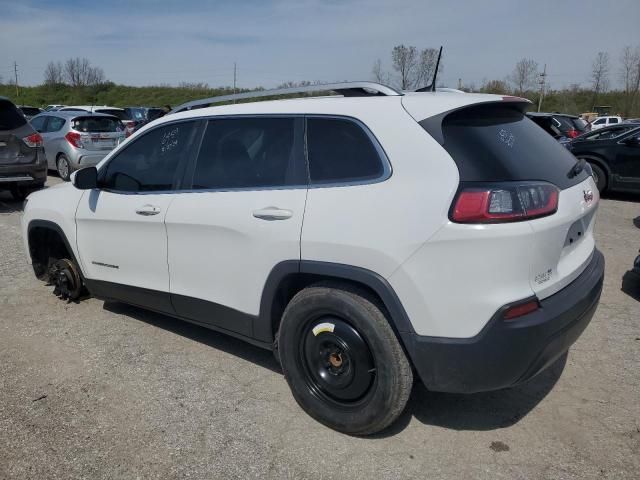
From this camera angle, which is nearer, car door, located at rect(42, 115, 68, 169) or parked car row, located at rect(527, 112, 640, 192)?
parked car row, located at rect(527, 112, 640, 192)

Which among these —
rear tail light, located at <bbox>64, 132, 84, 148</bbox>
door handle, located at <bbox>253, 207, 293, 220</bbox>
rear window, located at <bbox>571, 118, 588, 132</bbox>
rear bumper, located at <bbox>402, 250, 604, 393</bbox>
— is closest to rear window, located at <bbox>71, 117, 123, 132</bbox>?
rear tail light, located at <bbox>64, 132, 84, 148</bbox>

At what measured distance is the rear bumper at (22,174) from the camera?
29.3ft

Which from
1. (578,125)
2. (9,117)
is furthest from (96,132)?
(578,125)

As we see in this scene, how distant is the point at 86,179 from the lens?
405cm

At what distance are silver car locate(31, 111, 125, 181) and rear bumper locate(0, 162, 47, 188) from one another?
3.00 m

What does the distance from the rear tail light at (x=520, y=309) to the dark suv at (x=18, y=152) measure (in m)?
9.00

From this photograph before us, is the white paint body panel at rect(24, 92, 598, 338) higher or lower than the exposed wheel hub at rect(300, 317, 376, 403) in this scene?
higher

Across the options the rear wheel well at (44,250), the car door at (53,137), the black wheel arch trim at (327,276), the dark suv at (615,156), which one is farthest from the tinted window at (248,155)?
the car door at (53,137)

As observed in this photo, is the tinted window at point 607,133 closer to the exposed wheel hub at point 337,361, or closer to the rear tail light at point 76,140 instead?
the exposed wheel hub at point 337,361

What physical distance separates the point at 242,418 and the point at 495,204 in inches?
72.9

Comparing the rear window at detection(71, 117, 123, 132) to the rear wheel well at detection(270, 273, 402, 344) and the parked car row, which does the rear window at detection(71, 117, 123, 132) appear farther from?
the rear wheel well at detection(270, 273, 402, 344)

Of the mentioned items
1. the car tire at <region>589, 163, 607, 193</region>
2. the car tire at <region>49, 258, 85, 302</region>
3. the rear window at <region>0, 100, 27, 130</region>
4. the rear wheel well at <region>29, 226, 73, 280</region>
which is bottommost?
the car tire at <region>49, 258, 85, 302</region>

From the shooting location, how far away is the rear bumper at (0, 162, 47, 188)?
892 centimetres

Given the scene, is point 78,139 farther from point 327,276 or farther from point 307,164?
point 327,276
